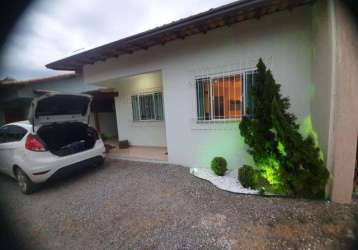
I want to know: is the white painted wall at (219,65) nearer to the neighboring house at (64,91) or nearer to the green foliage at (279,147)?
the green foliage at (279,147)

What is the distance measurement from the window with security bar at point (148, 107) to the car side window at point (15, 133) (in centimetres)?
396

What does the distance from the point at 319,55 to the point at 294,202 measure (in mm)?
2797

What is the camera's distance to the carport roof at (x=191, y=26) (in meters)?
3.23

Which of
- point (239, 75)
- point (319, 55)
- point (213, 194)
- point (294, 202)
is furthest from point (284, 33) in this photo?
point (213, 194)

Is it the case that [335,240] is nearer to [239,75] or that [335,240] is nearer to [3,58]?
[239,75]

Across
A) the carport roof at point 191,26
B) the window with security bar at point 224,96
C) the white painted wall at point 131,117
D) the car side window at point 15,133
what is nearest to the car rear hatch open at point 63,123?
the car side window at point 15,133

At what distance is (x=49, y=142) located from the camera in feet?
14.1

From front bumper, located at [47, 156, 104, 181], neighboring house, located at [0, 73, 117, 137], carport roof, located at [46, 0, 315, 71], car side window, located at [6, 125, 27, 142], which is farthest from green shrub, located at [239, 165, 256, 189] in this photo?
neighboring house, located at [0, 73, 117, 137]

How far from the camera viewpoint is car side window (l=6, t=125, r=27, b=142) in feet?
13.9

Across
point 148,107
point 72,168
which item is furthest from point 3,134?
point 148,107

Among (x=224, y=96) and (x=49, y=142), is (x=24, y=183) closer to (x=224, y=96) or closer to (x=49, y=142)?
(x=49, y=142)

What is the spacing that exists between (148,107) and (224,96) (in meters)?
3.81

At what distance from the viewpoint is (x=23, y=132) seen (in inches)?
166

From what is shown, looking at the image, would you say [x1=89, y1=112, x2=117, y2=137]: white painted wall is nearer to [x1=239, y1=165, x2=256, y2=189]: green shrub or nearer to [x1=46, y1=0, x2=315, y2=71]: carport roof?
[x1=46, y1=0, x2=315, y2=71]: carport roof
